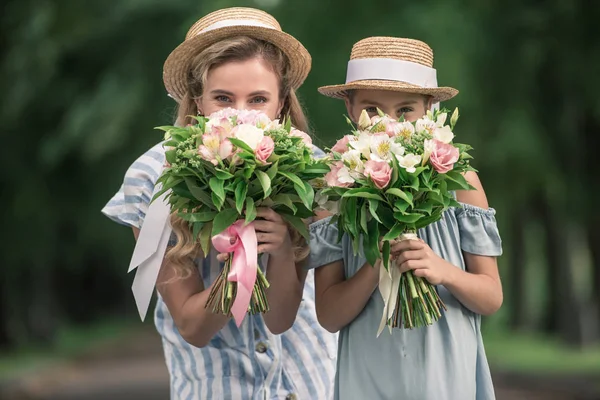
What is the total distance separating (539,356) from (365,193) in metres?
15.4

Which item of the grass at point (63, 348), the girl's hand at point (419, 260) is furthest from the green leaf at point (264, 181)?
the grass at point (63, 348)

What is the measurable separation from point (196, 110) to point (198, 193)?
2.78ft

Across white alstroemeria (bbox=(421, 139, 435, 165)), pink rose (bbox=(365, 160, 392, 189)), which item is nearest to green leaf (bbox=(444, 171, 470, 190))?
white alstroemeria (bbox=(421, 139, 435, 165))

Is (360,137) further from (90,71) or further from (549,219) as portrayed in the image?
(549,219)

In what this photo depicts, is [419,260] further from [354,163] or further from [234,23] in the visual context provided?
[234,23]

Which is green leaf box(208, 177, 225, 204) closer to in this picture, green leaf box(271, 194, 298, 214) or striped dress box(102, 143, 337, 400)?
green leaf box(271, 194, 298, 214)

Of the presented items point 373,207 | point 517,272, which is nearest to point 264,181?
point 373,207

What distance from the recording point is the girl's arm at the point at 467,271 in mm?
3406

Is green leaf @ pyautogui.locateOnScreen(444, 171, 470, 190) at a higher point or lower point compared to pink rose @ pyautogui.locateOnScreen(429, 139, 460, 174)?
lower

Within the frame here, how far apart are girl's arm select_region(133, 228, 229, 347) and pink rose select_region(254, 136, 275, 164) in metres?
0.67

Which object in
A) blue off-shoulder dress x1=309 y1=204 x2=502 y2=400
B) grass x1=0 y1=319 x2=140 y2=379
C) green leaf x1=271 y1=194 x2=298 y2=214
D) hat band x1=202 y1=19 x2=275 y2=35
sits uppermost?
grass x1=0 y1=319 x2=140 y2=379

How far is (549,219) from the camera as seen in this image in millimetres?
18625

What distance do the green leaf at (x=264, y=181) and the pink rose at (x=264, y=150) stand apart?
1.6 inches

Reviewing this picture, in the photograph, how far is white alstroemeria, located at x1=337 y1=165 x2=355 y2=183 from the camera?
3.34 m
